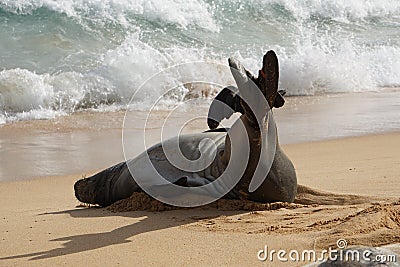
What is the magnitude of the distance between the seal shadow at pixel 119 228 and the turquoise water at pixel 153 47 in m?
6.21

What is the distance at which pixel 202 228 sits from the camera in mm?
4109

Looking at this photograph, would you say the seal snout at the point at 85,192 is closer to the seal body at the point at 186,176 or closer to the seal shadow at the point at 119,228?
the seal body at the point at 186,176

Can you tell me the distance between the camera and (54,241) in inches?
157

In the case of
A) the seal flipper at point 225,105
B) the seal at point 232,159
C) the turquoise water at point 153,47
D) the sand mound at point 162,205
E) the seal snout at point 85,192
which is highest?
the turquoise water at point 153,47

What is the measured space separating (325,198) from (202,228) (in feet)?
3.67

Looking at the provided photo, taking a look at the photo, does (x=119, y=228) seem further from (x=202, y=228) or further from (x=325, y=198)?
(x=325, y=198)

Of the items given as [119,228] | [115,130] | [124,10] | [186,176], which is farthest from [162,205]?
[124,10]

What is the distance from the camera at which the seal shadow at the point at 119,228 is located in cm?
378

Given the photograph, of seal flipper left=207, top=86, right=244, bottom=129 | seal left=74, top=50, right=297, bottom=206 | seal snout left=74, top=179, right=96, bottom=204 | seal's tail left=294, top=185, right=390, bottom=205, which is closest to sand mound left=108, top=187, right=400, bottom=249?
seal's tail left=294, top=185, right=390, bottom=205

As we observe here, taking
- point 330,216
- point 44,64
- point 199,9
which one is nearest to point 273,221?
point 330,216

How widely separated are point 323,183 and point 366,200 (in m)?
0.87

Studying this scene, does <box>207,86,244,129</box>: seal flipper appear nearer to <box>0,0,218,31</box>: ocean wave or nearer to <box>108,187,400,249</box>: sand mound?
<box>108,187,400,249</box>: sand mound

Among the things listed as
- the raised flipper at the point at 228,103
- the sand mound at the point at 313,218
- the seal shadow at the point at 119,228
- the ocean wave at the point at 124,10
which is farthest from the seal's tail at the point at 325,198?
Answer: the ocean wave at the point at 124,10

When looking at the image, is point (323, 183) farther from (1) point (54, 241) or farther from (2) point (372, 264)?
(2) point (372, 264)
